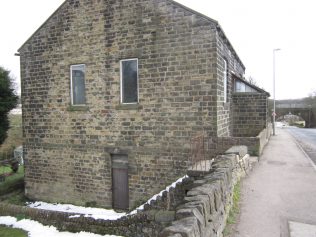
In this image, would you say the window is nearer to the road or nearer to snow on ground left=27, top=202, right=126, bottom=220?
snow on ground left=27, top=202, right=126, bottom=220

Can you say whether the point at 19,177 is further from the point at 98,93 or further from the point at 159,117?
the point at 159,117

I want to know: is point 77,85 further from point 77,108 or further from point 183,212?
point 183,212

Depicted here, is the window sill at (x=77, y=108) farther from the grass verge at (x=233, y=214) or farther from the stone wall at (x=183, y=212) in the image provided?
the grass verge at (x=233, y=214)

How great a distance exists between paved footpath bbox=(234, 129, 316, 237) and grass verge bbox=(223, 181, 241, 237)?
108mm

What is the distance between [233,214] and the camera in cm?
564

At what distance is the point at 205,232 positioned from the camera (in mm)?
3574

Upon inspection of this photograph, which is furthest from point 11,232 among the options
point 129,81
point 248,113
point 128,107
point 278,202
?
point 248,113

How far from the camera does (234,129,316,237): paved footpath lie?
497 cm

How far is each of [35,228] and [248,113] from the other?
33.6 feet

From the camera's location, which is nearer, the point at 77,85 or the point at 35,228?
the point at 35,228

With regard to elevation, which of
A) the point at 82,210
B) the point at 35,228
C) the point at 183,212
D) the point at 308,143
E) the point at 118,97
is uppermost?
the point at 118,97

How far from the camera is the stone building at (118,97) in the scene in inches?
374

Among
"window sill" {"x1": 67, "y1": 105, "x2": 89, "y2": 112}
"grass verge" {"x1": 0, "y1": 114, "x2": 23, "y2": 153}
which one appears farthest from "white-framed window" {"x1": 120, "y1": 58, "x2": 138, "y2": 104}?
"grass verge" {"x1": 0, "y1": 114, "x2": 23, "y2": 153}

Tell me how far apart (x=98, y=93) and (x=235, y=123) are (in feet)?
22.3
